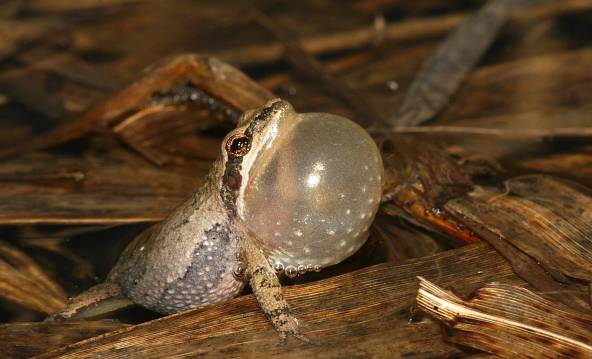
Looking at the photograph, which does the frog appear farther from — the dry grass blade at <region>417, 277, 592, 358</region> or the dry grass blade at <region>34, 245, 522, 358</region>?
the dry grass blade at <region>417, 277, 592, 358</region>

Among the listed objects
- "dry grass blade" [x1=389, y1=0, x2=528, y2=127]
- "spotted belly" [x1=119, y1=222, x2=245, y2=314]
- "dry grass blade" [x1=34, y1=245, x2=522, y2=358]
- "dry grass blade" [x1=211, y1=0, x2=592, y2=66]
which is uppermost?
"dry grass blade" [x1=211, y1=0, x2=592, y2=66]

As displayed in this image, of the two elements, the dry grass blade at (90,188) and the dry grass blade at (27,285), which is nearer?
the dry grass blade at (27,285)

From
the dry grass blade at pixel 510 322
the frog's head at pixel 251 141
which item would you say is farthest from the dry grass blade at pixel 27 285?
the dry grass blade at pixel 510 322

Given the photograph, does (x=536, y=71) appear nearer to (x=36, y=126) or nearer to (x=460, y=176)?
(x=460, y=176)

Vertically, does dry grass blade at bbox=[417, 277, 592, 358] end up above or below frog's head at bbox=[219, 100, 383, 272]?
below

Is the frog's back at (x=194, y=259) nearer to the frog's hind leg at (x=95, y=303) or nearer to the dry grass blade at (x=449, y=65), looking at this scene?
the frog's hind leg at (x=95, y=303)

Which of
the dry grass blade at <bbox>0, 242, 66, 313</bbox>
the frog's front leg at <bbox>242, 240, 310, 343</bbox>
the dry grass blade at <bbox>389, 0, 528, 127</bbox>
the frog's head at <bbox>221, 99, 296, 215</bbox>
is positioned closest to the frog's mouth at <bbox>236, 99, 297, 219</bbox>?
the frog's head at <bbox>221, 99, 296, 215</bbox>

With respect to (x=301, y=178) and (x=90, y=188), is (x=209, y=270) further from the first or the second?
(x=90, y=188)

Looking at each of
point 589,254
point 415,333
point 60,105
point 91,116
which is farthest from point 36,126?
point 589,254
